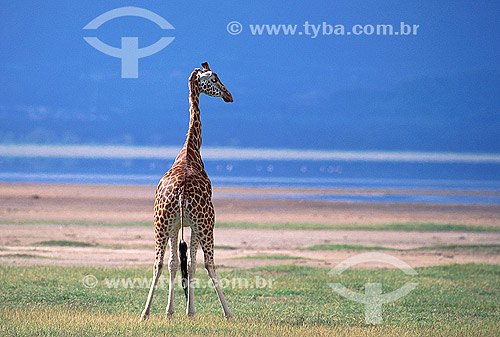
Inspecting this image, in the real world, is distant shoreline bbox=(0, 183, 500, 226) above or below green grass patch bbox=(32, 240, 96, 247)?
above

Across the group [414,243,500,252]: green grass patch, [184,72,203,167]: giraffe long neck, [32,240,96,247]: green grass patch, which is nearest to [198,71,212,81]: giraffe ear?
[184,72,203,167]: giraffe long neck

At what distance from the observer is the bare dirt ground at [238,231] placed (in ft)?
68.3

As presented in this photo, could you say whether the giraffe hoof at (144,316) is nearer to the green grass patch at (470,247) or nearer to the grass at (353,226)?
the green grass patch at (470,247)

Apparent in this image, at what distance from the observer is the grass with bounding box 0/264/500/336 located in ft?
33.3

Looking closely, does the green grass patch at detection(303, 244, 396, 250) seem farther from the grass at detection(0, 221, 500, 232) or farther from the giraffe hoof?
the giraffe hoof

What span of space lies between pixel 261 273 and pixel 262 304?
435cm

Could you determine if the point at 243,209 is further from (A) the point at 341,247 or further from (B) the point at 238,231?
(A) the point at 341,247

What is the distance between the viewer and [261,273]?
690 inches

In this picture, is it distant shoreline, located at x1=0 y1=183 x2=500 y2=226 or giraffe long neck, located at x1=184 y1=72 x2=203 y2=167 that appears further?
distant shoreline, located at x1=0 y1=183 x2=500 y2=226

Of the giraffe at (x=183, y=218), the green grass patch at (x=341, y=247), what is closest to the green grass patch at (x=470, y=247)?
the green grass patch at (x=341, y=247)

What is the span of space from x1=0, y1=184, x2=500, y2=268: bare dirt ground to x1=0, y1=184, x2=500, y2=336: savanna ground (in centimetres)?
7

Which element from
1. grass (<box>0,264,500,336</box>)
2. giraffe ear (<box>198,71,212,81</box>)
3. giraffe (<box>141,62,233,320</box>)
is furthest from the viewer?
giraffe ear (<box>198,71,212,81</box>)

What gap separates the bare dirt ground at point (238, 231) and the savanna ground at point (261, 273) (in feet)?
0.25

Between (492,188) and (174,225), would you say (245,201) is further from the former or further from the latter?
(174,225)
